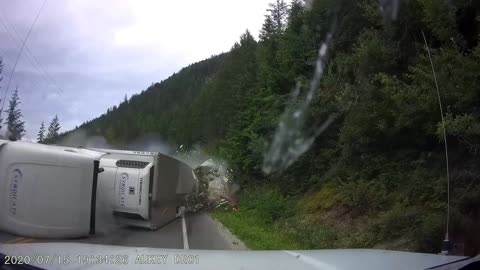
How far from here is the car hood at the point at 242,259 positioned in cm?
460

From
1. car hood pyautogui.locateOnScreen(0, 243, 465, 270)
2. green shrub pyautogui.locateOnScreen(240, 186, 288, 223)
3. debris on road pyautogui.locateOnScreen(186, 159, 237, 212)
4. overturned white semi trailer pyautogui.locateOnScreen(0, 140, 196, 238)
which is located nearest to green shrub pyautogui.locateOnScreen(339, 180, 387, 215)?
green shrub pyautogui.locateOnScreen(240, 186, 288, 223)

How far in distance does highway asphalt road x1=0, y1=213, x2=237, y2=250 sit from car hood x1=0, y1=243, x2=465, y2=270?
3.63 metres

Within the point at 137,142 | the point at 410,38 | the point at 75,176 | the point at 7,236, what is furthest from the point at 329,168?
the point at 7,236

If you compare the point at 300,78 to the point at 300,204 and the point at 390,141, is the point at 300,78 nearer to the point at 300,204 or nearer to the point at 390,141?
the point at 300,204

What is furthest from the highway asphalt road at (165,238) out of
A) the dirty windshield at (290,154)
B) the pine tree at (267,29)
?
the pine tree at (267,29)

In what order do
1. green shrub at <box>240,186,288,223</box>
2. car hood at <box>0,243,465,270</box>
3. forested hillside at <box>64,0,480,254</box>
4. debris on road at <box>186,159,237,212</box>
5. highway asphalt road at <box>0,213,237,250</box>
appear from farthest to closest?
debris on road at <box>186,159,237,212</box> → green shrub at <box>240,186,288,223</box> → highway asphalt road at <box>0,213,237,250</box> → forested hillside at <box>64,0,480,254</box> → car hood at <box>0,243,465,270</box>

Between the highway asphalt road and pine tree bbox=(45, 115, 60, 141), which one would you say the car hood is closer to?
the highway asphalt road

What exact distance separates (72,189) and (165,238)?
3110 millimetres

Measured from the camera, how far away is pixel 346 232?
37.1 feet

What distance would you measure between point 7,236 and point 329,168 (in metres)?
11.3

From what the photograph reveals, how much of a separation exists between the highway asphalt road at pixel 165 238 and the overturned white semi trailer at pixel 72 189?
23 cm

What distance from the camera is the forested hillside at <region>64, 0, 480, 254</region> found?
9.56 m

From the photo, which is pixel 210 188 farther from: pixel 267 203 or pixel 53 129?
pixel 53 129

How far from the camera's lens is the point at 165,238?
11.8 meters
